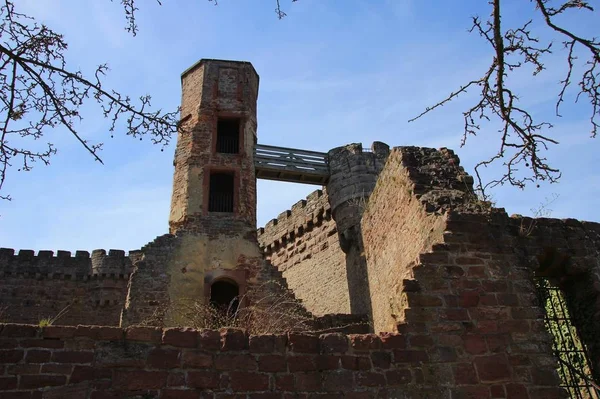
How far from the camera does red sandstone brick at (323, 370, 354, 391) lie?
191 inches

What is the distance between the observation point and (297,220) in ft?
60.9

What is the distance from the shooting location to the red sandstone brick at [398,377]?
5.00 metres

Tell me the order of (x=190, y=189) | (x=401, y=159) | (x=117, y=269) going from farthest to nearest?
1. (x=117, y=269)
2. (x=190, y=189)
3. (x=401, y=159)

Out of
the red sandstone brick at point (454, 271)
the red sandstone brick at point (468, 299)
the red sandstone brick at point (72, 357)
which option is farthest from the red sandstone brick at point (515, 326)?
the red sandstone brick at point (72, 357)

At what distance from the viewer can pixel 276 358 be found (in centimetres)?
487

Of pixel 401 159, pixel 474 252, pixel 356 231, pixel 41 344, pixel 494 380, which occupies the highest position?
pixel 356 231

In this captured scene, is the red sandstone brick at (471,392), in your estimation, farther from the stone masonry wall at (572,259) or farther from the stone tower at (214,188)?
the stone tower at (214,188)

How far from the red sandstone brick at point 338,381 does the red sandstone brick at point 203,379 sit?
0.96 m

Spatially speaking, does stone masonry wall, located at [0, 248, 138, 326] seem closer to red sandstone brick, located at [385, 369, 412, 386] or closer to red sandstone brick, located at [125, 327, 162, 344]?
red sandstone brick, located at [125, 327, 162, 344]

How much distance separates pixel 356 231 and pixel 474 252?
9830mm

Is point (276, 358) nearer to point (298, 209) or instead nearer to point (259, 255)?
point (259, 255)

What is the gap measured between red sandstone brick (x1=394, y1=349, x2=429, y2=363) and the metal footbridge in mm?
12136

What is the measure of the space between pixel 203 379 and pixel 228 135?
12.1 m

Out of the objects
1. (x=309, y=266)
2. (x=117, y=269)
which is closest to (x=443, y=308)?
(x=309, y=266)
